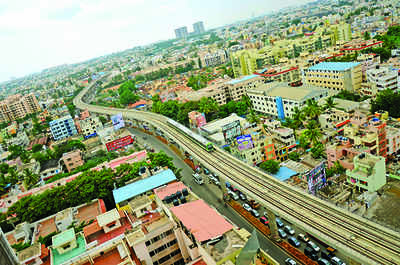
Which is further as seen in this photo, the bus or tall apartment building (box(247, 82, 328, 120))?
tall apartment building (box(247, 82, 328, 120))

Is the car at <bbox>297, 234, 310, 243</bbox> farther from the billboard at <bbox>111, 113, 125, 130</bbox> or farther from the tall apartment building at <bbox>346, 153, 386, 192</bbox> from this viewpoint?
the billboard at <bbox>111, 113, 125, 130</bbox>

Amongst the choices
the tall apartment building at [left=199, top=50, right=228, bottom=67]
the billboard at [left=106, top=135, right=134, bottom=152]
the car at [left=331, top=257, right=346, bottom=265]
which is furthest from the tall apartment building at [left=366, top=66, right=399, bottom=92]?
the tall apartment building at [left=199, top=50, right=228, bottom=67]

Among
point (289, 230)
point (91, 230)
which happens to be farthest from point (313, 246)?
point (91, 230)

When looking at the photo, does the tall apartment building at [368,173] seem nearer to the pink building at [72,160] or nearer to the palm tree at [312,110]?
the palm tree at [312,110]

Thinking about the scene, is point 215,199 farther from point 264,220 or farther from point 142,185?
point 142,185

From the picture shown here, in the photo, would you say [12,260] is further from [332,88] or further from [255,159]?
[332,88]

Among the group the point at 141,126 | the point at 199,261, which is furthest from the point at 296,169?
the point at 141,126

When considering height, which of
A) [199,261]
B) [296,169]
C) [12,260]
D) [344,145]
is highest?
[12,260]
